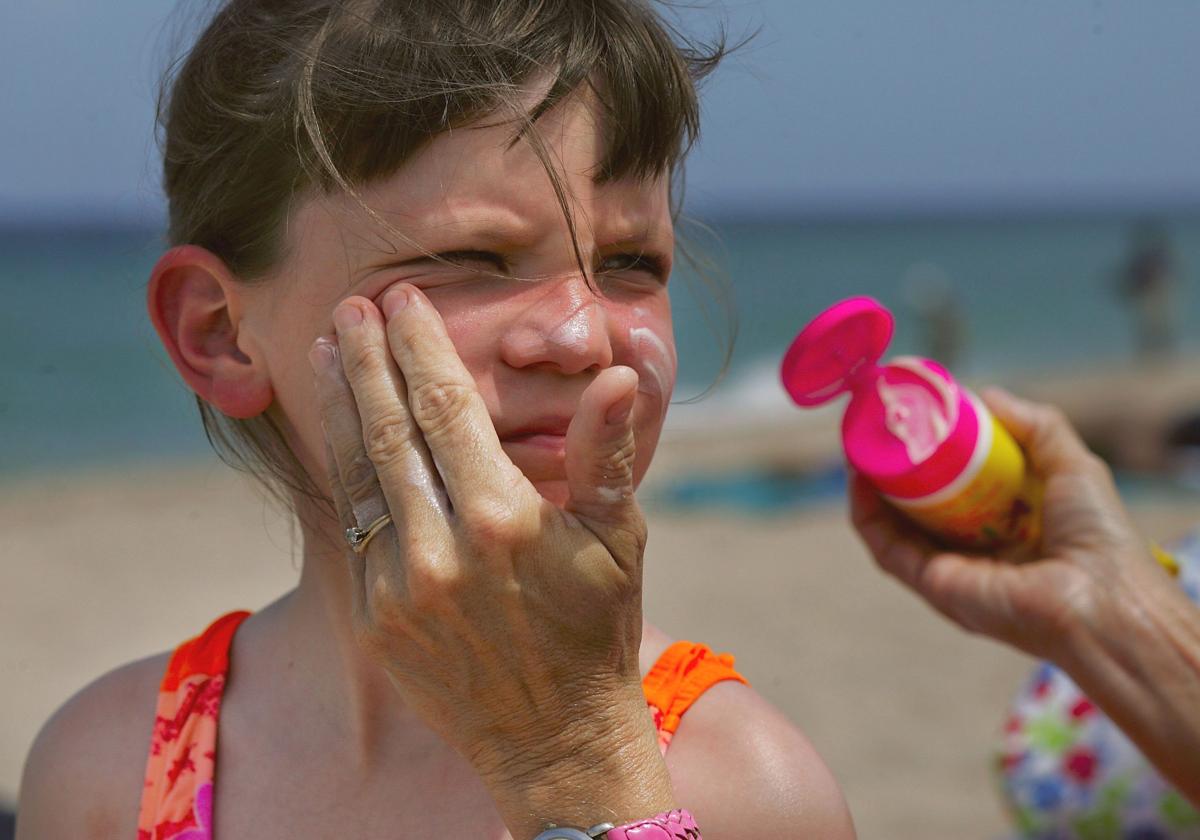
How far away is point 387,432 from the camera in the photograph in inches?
55.9

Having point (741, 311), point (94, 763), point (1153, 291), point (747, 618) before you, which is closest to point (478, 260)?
point (94, 763)

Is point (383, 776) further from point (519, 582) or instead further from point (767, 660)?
point (767, 660)

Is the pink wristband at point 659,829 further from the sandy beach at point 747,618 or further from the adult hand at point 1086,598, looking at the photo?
the sandy beach at point 747,618

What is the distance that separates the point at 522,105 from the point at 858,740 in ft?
15.1

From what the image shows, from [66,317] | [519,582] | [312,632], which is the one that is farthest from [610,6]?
[66,317]

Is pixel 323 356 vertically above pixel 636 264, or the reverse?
pixel 636 264

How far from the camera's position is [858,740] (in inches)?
220

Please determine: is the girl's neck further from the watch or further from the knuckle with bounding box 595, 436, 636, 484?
the knuckle with bounding box 595, 436, 636, 484

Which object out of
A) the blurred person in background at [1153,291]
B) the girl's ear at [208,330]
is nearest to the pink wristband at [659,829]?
the girl's ear at [208,330]

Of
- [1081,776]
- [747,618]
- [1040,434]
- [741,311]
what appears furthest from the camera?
[747,618]

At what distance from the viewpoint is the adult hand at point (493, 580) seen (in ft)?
4.50

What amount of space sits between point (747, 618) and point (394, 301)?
6203 mm

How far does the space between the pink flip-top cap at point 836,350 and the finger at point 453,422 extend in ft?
2.57

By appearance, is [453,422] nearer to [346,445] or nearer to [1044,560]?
[346,445]
